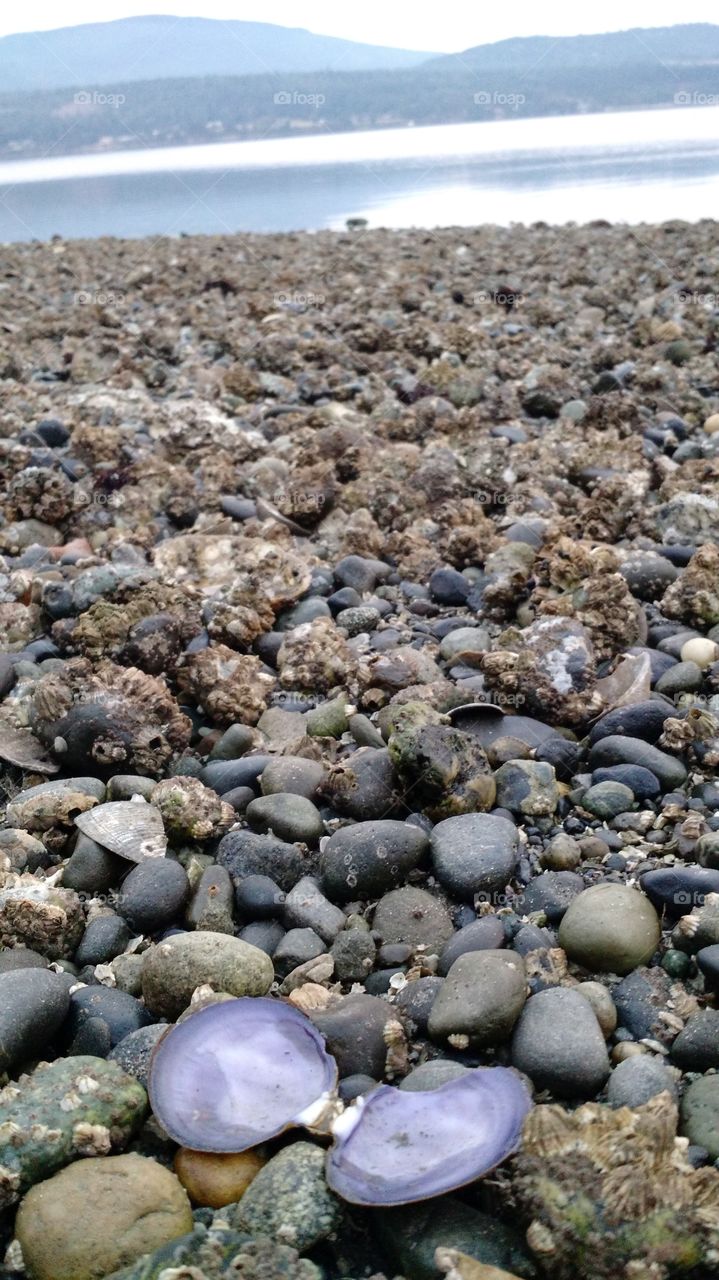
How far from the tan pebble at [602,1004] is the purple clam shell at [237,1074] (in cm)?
69

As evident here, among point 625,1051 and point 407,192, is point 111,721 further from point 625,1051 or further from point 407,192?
point 407,192

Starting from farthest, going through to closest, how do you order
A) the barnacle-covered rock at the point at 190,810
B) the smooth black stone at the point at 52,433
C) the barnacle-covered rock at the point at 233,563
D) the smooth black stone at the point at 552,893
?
1. the smooth black stone at the point at 52,433
2. the barnacle-covered rock at the point at 233,563
3. the barnacle-covered rock at the point at 190,810
4. the smooth black stone at the point at 552,893

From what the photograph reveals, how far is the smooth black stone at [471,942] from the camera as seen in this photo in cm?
289

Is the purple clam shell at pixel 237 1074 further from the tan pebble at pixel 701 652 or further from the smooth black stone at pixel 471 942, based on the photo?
the tan pebble at pixel 701 652

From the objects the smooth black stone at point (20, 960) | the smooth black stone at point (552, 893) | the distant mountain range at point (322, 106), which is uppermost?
the distant mountain range at point (322, 106)

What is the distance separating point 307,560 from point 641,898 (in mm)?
2969

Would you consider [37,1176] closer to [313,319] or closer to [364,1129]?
[364,1129]

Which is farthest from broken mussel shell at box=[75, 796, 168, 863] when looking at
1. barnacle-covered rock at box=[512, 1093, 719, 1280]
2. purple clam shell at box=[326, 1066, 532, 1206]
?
barnacle-covered rock at box=[512, 1093, 719, 1280]

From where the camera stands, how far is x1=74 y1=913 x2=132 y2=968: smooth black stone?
3.03 metres

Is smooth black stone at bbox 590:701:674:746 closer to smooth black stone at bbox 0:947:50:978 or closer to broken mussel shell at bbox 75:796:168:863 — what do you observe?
broken mussel shell at bbox 75:796:168:863

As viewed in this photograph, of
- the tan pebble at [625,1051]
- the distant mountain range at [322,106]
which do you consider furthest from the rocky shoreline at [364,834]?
the distant mountain range at [322,106]

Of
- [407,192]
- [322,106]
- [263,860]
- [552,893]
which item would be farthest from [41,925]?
[322,106]

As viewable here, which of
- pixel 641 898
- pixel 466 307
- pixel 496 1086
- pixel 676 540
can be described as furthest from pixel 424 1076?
pixel 466 307

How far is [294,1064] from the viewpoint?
2504 mm
